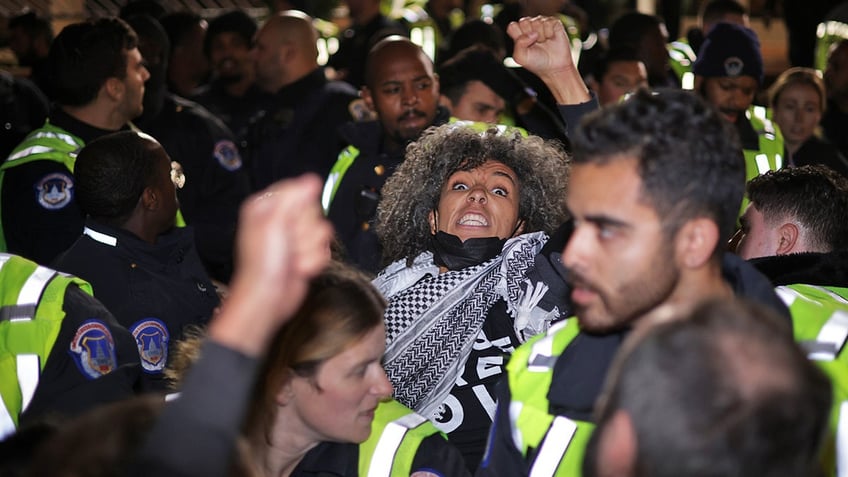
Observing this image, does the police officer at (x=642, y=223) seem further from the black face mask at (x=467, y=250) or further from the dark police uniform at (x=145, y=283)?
the dark police uniform at (x=145, y=283)

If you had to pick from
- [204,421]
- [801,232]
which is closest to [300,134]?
[801,232]

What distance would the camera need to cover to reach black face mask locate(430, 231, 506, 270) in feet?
12.2

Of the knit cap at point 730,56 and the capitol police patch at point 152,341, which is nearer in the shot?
the capitol police patch at point 152,341

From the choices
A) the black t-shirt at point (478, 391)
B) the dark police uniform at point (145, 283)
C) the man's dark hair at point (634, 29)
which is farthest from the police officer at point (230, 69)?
the black t-shirt at point (478, 391)

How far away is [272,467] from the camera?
286 cm

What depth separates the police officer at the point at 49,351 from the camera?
9.53ft

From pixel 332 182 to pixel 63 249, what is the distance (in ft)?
4.37

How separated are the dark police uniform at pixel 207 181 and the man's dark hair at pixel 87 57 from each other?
2.11 feet

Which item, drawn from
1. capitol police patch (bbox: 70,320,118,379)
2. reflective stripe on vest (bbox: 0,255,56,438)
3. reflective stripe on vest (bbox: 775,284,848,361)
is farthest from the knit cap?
reflective stripe on vest (bbox: 0,255,56,438)

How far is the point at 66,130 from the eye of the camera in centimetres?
498

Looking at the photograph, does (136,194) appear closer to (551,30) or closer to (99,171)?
(99,171)

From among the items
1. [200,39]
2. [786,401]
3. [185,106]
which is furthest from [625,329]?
[200,39]

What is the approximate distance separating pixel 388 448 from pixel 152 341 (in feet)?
Answer: 4.02

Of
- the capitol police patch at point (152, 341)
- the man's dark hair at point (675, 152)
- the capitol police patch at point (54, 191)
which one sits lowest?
the capitol police patch at point (152, 341)
